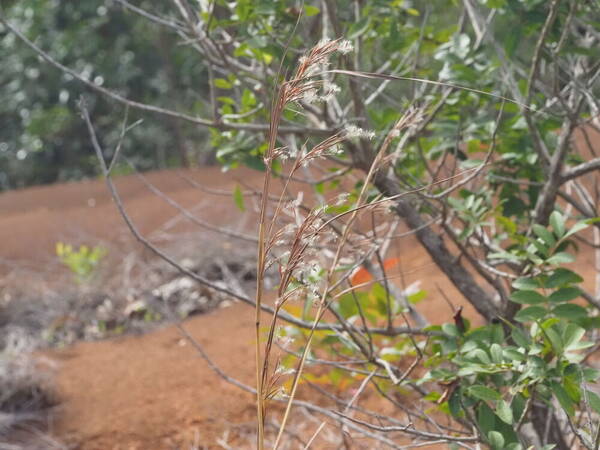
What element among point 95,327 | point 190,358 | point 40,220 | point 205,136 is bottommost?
point 205,136

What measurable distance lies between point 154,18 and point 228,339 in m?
2.61

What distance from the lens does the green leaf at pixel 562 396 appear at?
1410 mm

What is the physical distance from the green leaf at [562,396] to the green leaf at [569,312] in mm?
199

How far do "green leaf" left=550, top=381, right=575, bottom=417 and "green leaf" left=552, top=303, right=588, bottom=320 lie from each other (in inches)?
7.8

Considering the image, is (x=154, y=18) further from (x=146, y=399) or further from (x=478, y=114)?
(x=146, y=399)

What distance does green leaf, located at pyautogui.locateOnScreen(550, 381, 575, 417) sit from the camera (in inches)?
55.5

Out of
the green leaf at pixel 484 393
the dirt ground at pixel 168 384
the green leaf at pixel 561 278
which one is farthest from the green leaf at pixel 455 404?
the dirt ground at pixel 168 384

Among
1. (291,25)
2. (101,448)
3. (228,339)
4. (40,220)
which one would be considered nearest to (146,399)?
(101,448)

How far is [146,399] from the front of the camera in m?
3.64

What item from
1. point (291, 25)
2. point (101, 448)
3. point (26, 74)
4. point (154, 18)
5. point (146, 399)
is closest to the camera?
point (154, 18)

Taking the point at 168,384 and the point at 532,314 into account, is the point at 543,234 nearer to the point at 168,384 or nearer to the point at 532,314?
the point at 532,314

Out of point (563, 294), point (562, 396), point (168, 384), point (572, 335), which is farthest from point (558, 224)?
point (168, 384)

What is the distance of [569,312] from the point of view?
5.29ft

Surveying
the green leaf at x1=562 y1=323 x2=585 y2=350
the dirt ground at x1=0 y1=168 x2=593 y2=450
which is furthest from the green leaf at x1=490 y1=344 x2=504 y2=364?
the dirt ground at x1=0 y1=168 x2=593 y2=450
